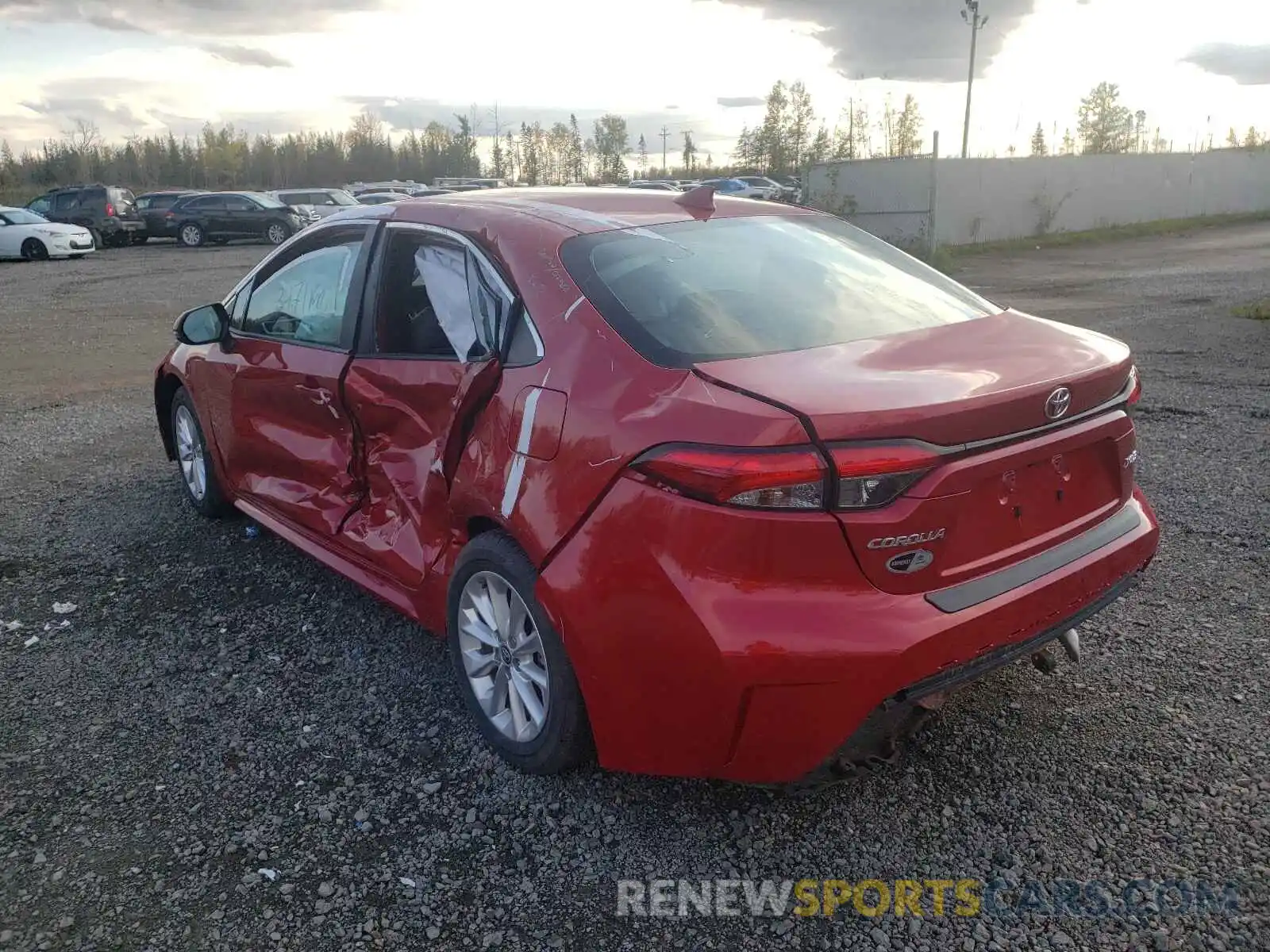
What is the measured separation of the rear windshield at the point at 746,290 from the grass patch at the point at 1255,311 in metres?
9.15

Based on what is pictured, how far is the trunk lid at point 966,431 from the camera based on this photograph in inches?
89.9

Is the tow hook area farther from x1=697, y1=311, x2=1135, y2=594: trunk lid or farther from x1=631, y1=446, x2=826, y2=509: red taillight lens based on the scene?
x1=631, y1=446, x2=826, y2=509: red taillight lens

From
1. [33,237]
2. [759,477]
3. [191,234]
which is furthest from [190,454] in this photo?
[191,234]

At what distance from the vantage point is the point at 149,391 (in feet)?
29.3

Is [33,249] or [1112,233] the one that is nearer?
[33,249]

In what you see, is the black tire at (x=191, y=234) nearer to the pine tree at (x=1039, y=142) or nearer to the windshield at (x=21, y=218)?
the windshield at (x=21, y=218)

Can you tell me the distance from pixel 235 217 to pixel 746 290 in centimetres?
2983

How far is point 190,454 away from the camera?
17.4 feet

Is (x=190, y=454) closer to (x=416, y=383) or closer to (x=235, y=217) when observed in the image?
(x=416, y=383)

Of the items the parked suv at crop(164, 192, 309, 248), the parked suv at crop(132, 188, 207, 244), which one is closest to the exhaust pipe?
the parked suv at crop(164, 192, 309, 248)

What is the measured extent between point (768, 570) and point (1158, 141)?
184 ft

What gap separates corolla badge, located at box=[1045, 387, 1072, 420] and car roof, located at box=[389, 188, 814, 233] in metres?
1.38

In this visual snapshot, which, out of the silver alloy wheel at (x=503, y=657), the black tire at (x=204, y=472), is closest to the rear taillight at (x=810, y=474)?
the silver alloy wheel at (x=503, y=657)

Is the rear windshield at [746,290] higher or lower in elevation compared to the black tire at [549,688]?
higher
